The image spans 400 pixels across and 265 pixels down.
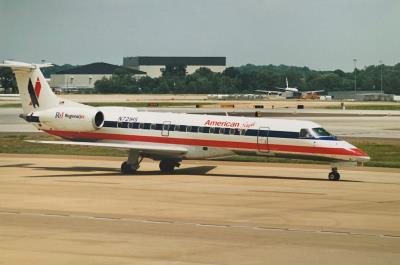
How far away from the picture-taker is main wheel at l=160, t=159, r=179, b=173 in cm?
4191

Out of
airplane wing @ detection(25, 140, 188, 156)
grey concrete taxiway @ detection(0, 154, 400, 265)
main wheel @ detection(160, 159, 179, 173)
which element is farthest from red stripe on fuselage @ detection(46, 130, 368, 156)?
grey concrete taxiway @ detection(0, 154, 400, 265)

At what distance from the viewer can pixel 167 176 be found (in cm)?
3994

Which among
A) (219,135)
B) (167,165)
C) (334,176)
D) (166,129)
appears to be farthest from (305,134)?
(167,165)

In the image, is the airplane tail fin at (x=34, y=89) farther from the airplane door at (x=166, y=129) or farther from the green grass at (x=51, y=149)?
the green grass at (x=51, y=149)

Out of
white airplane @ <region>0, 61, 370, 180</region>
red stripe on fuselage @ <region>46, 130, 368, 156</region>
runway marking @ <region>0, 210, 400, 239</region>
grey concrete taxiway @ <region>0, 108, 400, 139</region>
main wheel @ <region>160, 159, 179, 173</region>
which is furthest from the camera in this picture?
grey concrete taxiway @ <region>0, 108, 400, 139</region>

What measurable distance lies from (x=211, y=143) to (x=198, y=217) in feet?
45.3

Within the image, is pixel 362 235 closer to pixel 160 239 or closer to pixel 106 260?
pixel 160 239

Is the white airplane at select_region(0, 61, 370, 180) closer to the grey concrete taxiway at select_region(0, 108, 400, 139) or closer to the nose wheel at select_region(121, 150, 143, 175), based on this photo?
the nose wheel at select_region(121, 150, 143, 175)

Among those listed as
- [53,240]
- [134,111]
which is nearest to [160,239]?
[53,240]

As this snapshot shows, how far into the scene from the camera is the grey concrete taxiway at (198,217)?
2050 centimetres

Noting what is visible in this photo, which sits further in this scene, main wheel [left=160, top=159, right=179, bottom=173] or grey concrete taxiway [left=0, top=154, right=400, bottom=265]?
main wheel [left=160, top=159, right=179, bottom=173]

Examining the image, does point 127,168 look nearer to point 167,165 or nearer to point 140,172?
point 140,172

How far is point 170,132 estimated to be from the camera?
41.2m

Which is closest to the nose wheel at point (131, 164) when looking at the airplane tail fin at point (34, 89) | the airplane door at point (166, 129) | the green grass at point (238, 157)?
the airplane door at point (166, 129)
